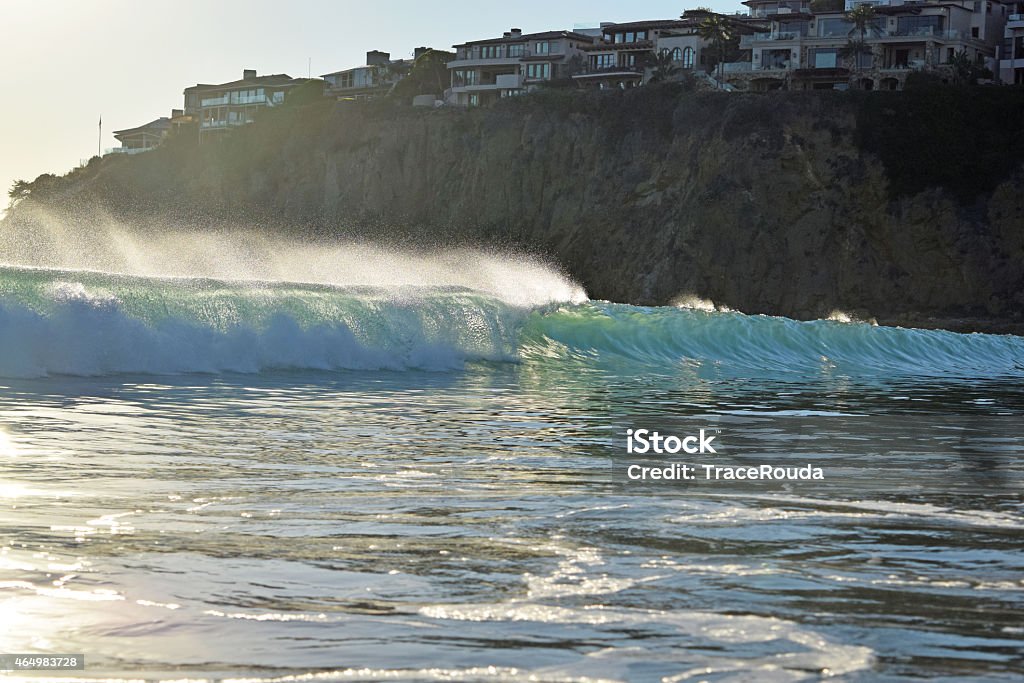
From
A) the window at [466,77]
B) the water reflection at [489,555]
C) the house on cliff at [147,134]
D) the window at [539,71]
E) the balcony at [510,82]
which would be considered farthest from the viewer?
the house on cliff at [147,134]

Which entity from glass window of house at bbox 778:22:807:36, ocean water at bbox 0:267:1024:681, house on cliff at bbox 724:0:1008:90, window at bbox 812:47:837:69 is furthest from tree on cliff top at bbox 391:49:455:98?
ocean water at bbox 0:267:1024:681

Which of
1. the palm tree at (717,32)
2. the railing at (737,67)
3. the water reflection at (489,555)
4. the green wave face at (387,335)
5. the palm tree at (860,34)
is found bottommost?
the water reflection at (489,555)

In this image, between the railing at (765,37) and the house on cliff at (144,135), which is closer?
the railing at (765,37)

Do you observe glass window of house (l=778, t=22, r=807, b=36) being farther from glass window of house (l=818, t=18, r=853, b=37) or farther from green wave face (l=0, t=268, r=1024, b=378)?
green wave face (l=0, t=268, r=1024, b=378)

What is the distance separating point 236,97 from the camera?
463 ft

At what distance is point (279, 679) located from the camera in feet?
17.3

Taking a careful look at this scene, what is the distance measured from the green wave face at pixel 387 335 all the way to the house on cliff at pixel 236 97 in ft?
348

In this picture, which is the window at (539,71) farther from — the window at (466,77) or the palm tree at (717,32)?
the palm tree at (717,32)

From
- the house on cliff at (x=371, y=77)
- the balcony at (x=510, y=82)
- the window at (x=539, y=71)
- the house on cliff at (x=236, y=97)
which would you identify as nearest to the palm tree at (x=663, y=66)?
the window at (x=539, y=71)

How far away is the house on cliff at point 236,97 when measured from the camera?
453 feet

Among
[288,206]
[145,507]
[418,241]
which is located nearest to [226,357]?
[145,507]

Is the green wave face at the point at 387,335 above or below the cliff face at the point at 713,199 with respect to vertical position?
below

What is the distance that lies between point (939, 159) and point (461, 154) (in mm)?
34258

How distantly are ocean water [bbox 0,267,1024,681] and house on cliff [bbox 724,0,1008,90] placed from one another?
233 ft
